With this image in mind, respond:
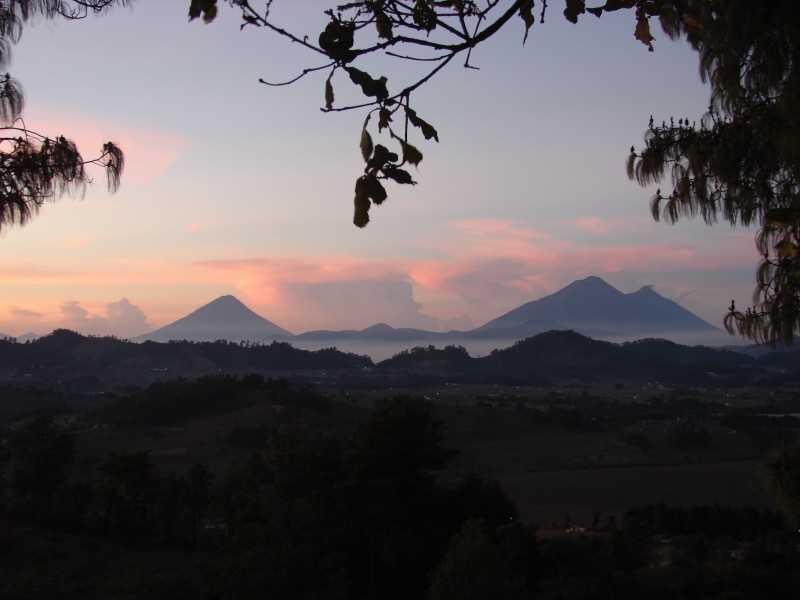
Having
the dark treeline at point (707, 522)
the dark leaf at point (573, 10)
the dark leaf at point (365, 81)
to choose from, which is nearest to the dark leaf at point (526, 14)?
the dark leaf at point (573, 10)

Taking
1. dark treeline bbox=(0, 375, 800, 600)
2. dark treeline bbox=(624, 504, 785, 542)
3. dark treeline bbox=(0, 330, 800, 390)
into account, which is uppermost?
dark treeline bbox=(0, 330, 800, 390)

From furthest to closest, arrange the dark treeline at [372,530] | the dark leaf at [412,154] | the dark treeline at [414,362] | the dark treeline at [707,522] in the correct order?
the dark treeline at [414,362] < the dark treeline at [707,522] < the dark treeline at [372,530] < the dark leaf at [412,154]

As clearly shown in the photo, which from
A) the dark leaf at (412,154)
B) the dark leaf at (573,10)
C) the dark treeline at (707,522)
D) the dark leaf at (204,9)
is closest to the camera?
the dark leaf at (204,9)

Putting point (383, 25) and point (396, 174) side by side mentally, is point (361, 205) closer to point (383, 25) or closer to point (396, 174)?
point (396, 174)

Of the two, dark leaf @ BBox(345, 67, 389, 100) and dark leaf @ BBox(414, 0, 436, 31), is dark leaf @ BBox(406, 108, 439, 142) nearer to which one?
dark leaf @ BBox(345, 67, 389, 100)

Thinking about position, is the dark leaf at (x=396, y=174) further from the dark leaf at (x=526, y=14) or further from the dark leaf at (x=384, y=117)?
the dark leaf at (x=526, y=14)

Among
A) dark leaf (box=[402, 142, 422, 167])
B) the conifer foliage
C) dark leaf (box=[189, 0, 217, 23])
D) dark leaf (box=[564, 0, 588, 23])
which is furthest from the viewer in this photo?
the conifer foliage

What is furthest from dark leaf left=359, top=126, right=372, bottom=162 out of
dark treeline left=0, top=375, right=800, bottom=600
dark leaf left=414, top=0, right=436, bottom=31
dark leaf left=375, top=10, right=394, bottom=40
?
dark treeline left=0, top=375, right=800, bottom=600

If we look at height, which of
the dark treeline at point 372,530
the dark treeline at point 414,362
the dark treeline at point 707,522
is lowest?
the dark treeline at point 707,522

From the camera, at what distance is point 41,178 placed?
6941 millimetres

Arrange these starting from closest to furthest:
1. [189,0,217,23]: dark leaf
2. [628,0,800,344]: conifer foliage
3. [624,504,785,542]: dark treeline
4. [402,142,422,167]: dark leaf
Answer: [189,0,217,23]: dark leaf → [402,142,422,167]: dark leaf → [628,0,800,344]: conifer foliage → [624,504,785,542]: dark treeline

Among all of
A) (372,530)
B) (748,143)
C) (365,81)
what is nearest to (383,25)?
(365,81)

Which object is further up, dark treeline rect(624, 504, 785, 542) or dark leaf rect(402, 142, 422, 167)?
dark leaf rect(402, 142, 422, 167)

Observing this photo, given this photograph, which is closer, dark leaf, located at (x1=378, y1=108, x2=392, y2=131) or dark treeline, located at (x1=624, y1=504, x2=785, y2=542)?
dark leaf, located at (x1=378, y1=108, x2=392, y2=131)
